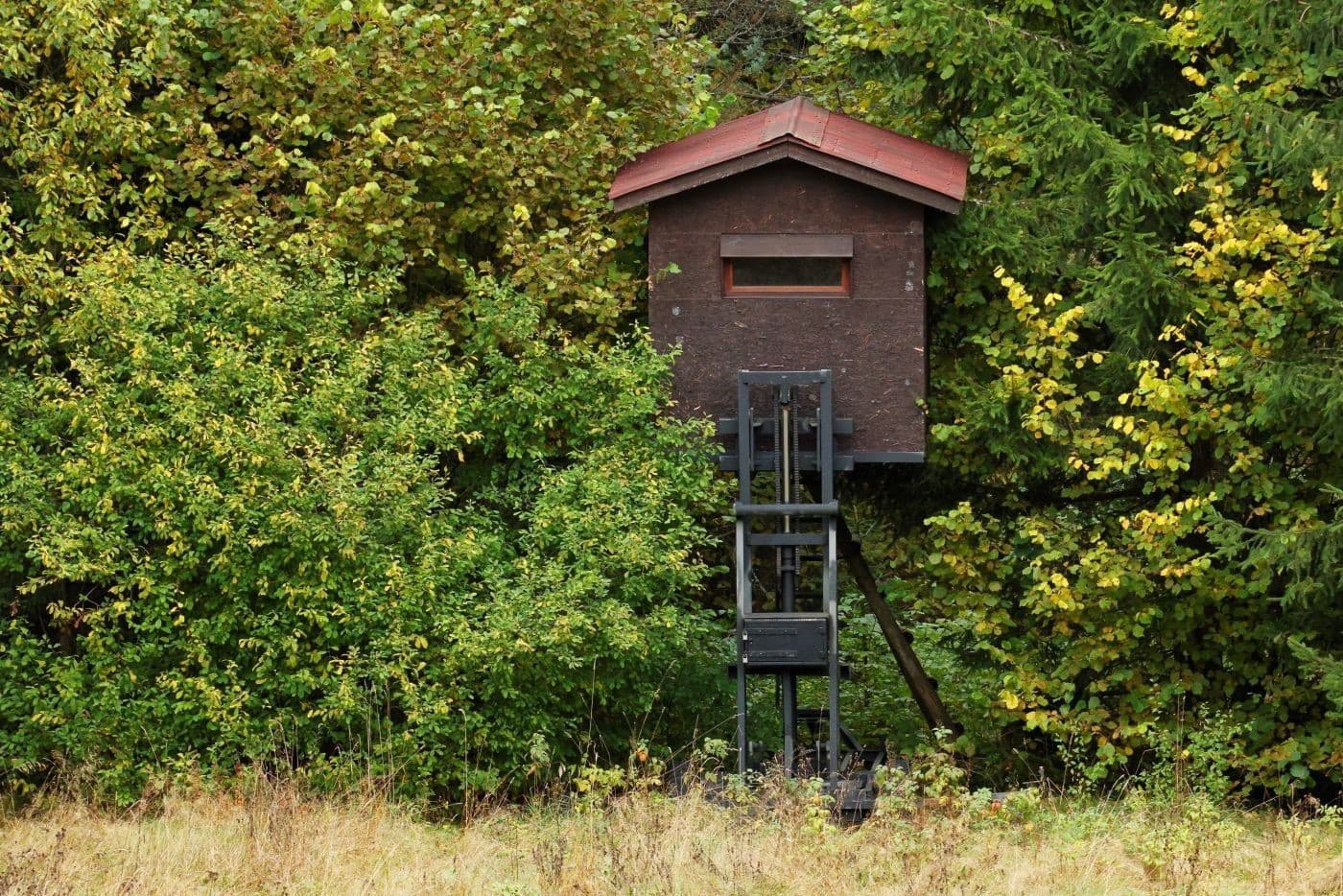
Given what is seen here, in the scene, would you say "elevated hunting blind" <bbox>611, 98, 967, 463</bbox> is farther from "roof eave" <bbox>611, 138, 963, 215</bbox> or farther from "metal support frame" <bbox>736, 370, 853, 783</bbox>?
"metal support frame" <bbox>736, 370, 853, 783</bbox>

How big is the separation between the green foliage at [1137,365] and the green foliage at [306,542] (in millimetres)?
2389

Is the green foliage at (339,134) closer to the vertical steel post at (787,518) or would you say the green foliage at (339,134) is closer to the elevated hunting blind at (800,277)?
the elevated hunting blind at (800,277)

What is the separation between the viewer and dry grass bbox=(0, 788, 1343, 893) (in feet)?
26.3

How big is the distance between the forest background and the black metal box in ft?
2.14

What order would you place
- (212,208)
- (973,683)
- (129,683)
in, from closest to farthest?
(129,683)
(212,208)
(973,683)

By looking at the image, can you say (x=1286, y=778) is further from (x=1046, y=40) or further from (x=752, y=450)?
(x=1046, y=40)

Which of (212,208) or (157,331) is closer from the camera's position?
(157,331)

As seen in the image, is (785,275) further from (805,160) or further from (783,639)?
(783,639)

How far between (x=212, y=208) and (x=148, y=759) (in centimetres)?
395

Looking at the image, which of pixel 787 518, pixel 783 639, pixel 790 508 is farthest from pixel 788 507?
pixel 783 639

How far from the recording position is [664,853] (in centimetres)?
830

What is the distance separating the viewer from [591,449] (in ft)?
38.2

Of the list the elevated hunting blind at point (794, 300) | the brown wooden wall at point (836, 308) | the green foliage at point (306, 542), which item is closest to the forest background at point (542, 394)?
the green foliage at point (306, 542)

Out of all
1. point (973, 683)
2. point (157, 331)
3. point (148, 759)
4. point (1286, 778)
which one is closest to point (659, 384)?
point (157, 331)
